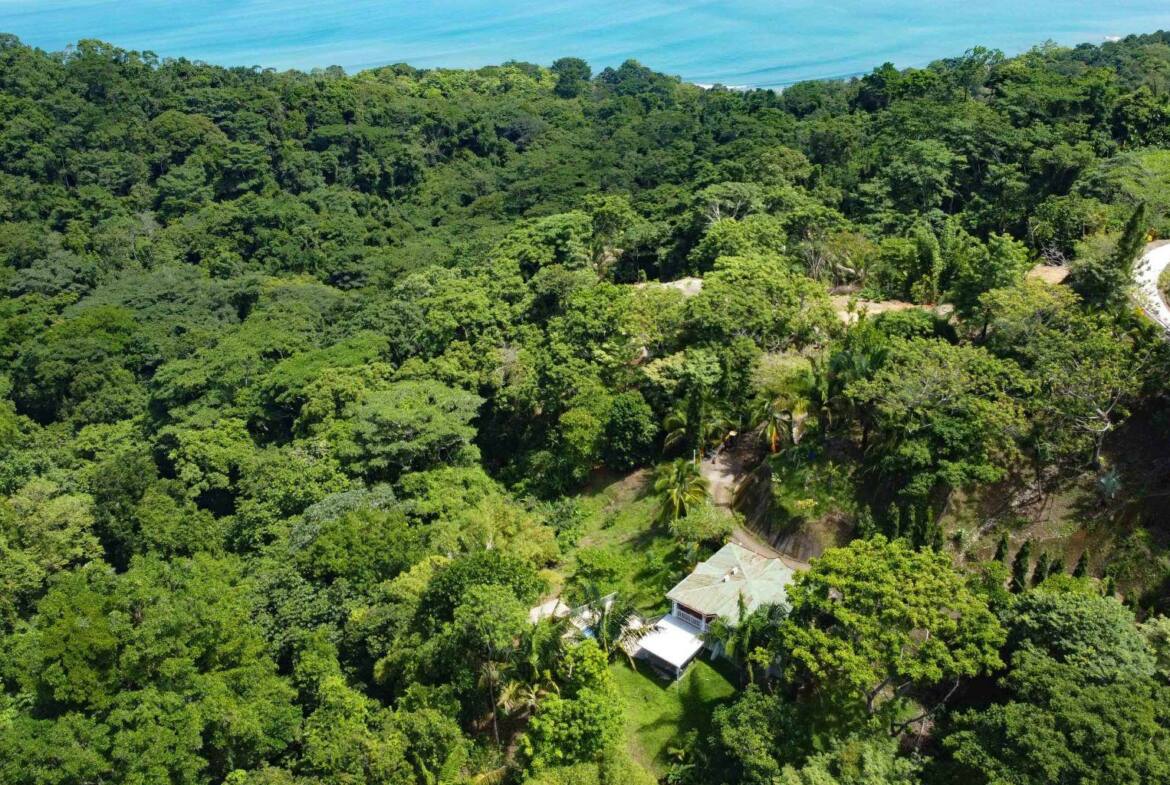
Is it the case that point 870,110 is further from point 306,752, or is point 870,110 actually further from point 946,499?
point 306,752

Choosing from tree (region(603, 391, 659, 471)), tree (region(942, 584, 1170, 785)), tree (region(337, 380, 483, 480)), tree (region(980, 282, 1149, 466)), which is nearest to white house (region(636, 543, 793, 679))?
tree (region(942, 584, 1170, 785))

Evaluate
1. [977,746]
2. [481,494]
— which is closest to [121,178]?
[481,494]

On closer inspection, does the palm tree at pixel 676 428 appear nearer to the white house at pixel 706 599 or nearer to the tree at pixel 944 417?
the tree at pixel 944 417

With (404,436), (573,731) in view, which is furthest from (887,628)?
(404,436)

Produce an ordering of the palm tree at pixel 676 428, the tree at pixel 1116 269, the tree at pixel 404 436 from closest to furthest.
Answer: the tree at pixel 1116 269 < the palm tree at pixel 676 428 < the tree at pixel 404 436

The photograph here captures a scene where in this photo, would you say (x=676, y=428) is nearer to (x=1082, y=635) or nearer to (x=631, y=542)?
(x=631, y=542)

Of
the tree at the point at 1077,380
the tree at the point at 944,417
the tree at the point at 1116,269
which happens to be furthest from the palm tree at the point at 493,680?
the tree at the point at 1116,269

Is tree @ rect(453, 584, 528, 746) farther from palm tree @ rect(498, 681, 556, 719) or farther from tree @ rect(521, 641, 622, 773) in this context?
tree @ rect(521, 641, 622, 773)
